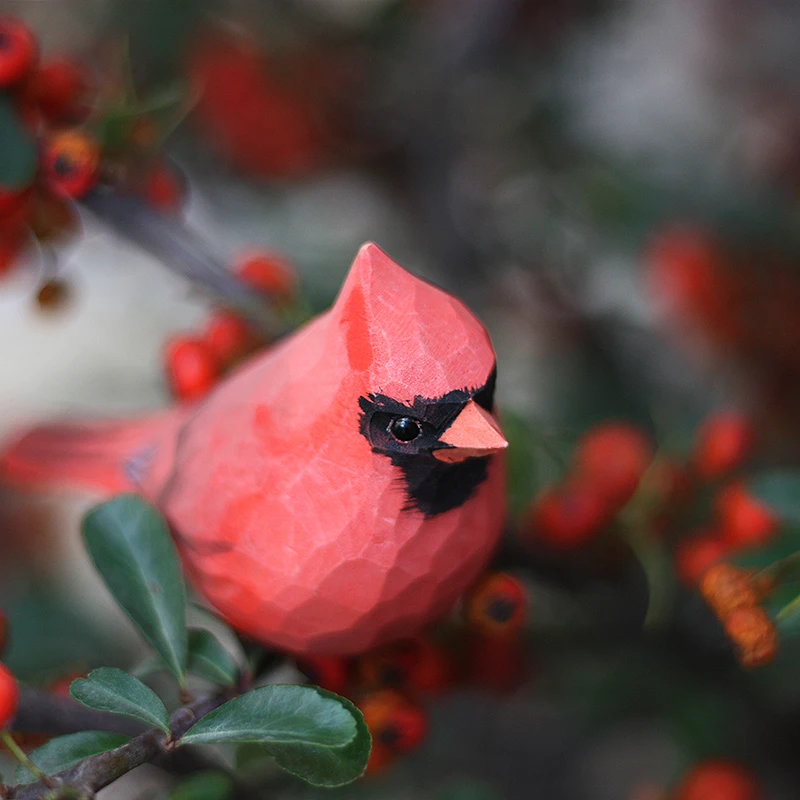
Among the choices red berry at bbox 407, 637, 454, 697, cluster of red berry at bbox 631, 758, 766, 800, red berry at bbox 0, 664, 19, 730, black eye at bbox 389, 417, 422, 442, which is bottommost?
cluster of red berry at bbox 631, 758, 766, 800

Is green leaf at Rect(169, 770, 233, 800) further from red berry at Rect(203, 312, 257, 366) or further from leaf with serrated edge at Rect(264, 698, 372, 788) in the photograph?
red berry at Rect(203, 312, 257, 366)

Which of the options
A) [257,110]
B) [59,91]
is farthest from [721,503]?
[257,110]

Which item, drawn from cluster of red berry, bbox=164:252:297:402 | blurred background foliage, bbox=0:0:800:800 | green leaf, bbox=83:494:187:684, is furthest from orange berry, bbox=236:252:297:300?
green leaf, bbox=83:494:187:684

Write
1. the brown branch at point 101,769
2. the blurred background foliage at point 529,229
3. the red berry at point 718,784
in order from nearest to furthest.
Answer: the brown branch at point 101,769, the red berry at point 718,784, the blurred background foliage at point 529,229

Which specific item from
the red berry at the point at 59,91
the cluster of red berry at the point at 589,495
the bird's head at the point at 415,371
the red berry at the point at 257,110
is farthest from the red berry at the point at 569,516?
the red berry at the point at 257,110

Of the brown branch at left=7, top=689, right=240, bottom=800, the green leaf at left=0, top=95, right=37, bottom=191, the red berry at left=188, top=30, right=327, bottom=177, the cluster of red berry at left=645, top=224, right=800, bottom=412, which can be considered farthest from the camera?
the red berry at left=188, top=30, right=327, bottom=177

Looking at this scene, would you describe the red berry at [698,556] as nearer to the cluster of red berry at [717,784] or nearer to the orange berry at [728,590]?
the orange berry at [728,590]

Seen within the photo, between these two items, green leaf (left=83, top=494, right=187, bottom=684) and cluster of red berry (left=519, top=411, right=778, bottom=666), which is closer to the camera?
green leaf (left=83, top=494, right=187, bottom=684)

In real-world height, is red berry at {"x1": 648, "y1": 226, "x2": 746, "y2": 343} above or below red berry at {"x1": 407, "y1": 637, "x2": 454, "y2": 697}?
above

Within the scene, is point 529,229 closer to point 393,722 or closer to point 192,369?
point 192,369
